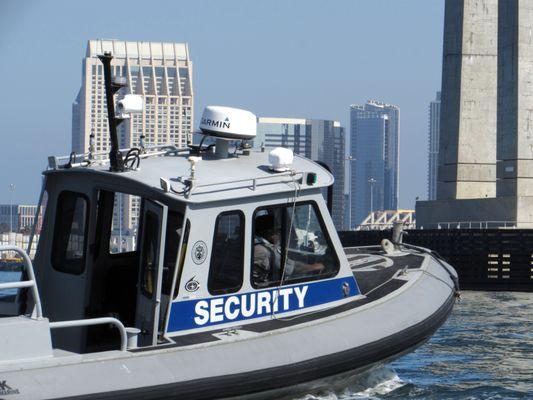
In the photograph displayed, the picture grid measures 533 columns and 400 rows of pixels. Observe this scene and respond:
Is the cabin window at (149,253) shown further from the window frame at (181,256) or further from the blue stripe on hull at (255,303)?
the blue stripe on hull at (255,303)

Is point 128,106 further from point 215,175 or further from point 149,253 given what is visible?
point 149,253

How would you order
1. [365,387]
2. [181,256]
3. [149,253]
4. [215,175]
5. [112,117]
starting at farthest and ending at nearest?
1. [365,387]
2. [215,175]
3. [149,253]
4. [112,117]
5. [181,256]

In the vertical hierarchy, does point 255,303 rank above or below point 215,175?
below

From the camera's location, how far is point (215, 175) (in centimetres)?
1027

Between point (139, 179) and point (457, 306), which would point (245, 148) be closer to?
point (139, 179)

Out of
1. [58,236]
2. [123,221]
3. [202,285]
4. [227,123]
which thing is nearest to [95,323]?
[202,285]

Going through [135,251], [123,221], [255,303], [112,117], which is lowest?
[255,303]

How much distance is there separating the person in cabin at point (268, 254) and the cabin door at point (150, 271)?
2.98ft

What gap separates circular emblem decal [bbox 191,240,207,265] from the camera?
9844 mm

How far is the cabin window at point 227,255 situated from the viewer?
10.0 meters

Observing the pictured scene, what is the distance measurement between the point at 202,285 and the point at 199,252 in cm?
27

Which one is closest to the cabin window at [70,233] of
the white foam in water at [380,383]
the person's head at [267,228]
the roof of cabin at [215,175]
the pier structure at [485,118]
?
the roof of cabin at [215,175]

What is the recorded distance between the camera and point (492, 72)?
45344 millimetres

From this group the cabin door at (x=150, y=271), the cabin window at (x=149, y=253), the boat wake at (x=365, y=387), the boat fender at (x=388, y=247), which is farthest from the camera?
the boat fender at (x=388, y=247)
